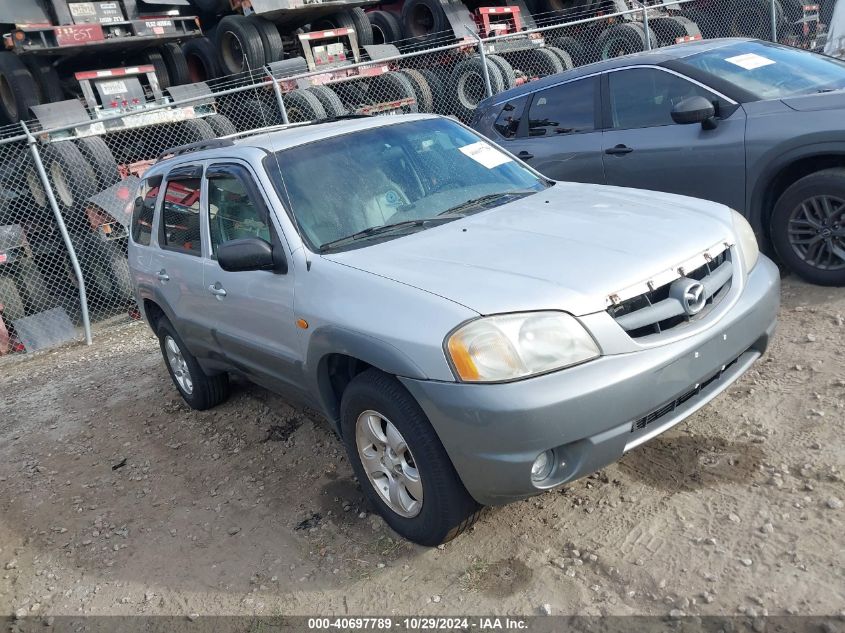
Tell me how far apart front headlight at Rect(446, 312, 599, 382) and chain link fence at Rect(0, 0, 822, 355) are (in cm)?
424

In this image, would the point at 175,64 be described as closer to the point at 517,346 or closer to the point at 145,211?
the point at 145,211

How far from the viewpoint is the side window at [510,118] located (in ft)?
21.1

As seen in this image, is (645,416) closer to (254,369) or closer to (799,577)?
(799,577)

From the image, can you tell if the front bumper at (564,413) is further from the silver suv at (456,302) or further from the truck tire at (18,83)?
the truck tire at (18,83)

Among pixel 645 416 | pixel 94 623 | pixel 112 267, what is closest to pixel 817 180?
pixel 645 416

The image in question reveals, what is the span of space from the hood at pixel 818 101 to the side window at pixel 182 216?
12.5 ft

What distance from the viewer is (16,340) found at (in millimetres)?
8281

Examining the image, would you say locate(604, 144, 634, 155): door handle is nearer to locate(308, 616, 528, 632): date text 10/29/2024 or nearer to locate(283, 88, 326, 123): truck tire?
locate(308, 616, 528, 632): date text 10/29/2024

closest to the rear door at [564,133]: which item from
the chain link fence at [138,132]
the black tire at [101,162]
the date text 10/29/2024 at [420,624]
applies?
the chain link fence at [138,132]

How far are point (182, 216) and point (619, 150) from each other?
3254mm

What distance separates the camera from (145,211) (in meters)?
5.20

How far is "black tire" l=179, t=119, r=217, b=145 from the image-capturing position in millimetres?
9367

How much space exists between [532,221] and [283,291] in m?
1.20

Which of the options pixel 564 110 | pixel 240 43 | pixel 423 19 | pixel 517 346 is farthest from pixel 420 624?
pixel 423 19
